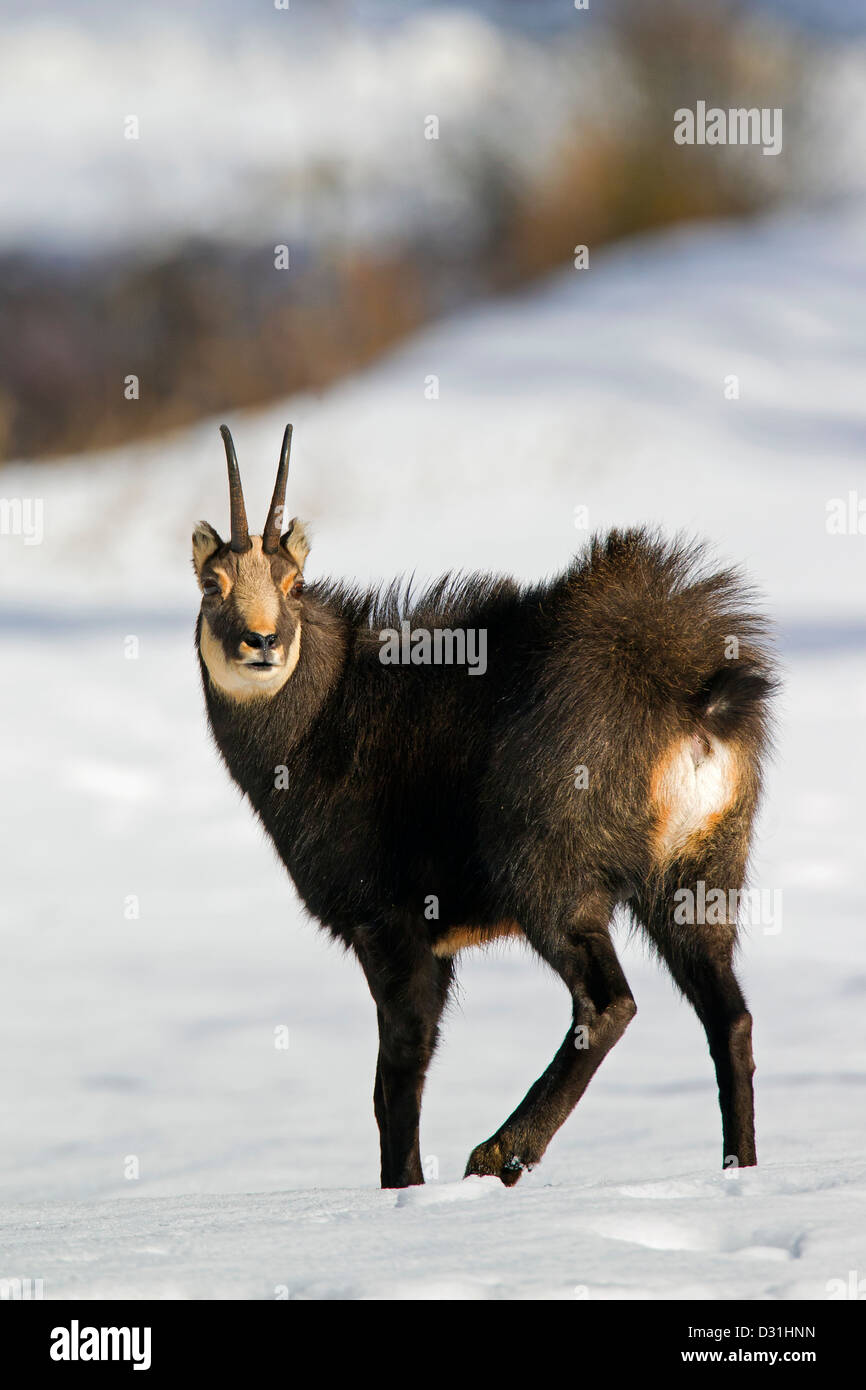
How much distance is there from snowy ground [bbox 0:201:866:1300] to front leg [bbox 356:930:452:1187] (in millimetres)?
390

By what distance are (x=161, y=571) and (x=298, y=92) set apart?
37.8ft

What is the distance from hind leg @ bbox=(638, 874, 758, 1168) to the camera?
5.12 metres

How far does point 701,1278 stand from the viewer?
3.46 metres

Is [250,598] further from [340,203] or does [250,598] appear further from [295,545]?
[340,203]

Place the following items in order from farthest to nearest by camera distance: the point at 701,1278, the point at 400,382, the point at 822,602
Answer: the point at 400,382
the point at 822,602
the point at 701,1278

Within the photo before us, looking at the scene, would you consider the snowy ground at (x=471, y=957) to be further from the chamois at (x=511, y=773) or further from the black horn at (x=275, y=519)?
the black horn at (x=275, y=519)

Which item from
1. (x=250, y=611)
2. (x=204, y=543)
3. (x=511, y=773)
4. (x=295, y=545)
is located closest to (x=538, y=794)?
Result: (x=511, y=773)

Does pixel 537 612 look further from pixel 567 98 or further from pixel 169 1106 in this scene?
pixel 567 98

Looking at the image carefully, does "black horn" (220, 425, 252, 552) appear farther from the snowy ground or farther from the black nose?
the snowy ground

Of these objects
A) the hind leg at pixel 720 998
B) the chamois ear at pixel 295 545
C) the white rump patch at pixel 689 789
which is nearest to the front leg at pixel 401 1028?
the hind leg at pixel 720 998

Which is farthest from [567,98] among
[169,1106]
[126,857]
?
[169,1106]

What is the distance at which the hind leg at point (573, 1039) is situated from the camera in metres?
4.79

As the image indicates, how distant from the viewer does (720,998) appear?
5.21m

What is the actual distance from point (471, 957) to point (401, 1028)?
14.7 ft
